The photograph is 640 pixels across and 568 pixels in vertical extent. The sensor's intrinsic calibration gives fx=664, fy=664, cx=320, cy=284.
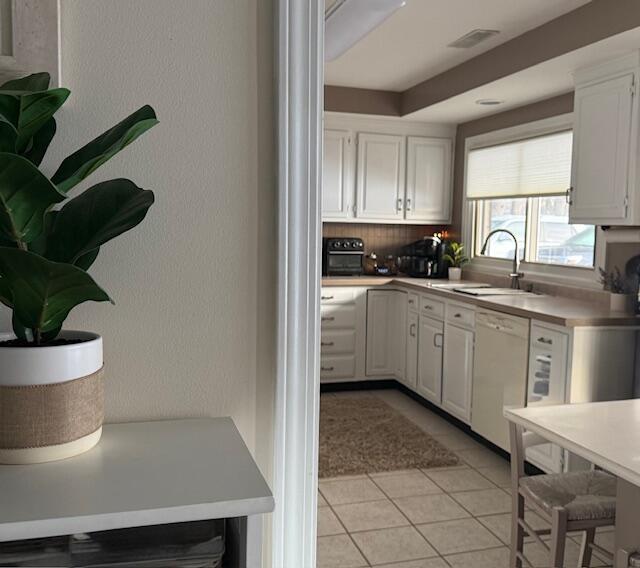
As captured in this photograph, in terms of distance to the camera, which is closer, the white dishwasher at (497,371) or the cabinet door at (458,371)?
Answer: the white dishwasher at (497,371)

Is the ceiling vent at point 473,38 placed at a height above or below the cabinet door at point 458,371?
above

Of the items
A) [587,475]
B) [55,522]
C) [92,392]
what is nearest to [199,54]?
[92,392]

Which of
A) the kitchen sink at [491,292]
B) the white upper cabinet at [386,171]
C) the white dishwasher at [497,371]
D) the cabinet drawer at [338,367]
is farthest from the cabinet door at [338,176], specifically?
the white dishwasher at [497,371]

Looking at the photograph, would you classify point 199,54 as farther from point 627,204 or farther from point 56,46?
point 627,204

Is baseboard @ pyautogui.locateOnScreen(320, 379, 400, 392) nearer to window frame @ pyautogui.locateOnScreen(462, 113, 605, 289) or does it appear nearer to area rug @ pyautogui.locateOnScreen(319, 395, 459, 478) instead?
area rug @ pyautogui.locateOnScreen(319, 395, 459, 478)

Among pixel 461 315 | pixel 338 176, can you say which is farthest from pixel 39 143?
pixel 338 176

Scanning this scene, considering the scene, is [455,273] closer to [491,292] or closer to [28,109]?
[491,292]

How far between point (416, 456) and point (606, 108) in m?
2.27

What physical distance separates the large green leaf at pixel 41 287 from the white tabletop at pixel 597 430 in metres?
1.43

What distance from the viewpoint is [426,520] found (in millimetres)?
3229

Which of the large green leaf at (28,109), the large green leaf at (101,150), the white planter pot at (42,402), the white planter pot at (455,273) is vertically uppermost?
the large green leaf at (28,109)

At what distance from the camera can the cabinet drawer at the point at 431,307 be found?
4848mm

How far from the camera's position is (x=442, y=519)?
3.24m

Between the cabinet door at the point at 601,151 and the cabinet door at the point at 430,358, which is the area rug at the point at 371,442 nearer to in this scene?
the cabinet door at the point at 430,358
